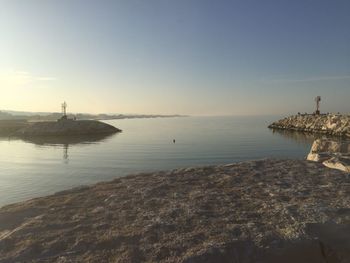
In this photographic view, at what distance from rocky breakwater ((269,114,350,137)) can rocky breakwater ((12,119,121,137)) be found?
2011 inches

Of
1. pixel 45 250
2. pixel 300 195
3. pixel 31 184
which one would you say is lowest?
pixel 31 184

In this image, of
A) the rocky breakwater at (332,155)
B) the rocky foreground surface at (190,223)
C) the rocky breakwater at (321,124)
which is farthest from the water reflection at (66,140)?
the rocky breakwater at (321,124)

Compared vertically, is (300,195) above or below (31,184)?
above

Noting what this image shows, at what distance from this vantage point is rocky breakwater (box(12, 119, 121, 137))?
2975 inches

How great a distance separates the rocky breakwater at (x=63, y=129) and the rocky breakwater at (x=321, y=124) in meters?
51.1

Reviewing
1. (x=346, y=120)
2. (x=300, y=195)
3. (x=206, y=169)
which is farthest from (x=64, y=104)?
(x=300, y=195)

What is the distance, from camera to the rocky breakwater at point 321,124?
2598 inches

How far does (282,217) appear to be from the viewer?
8.95m

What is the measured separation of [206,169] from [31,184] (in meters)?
12.2

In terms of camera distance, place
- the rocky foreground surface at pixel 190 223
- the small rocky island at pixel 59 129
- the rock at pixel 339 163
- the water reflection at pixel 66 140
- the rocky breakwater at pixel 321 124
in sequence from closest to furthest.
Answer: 1. the rocky foreground surface at pixel 190 223
2. the rock at pixel 339 163
3. the water reflection at pixel 66 140
4. the rocky breakwater at pixel 321 124
5. the small rocky island at pixel 59 129

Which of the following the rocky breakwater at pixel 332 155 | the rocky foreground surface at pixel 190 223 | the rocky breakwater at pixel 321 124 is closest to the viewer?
the rocky foreground surface at pixel 190 223

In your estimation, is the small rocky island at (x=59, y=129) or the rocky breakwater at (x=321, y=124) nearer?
the rocky breakwater at (x=321, y=124)

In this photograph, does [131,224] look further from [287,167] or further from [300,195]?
[287,167]

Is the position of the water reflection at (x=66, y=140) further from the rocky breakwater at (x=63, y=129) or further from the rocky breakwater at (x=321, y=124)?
the rocky breakwater at (x=321, y=124)
